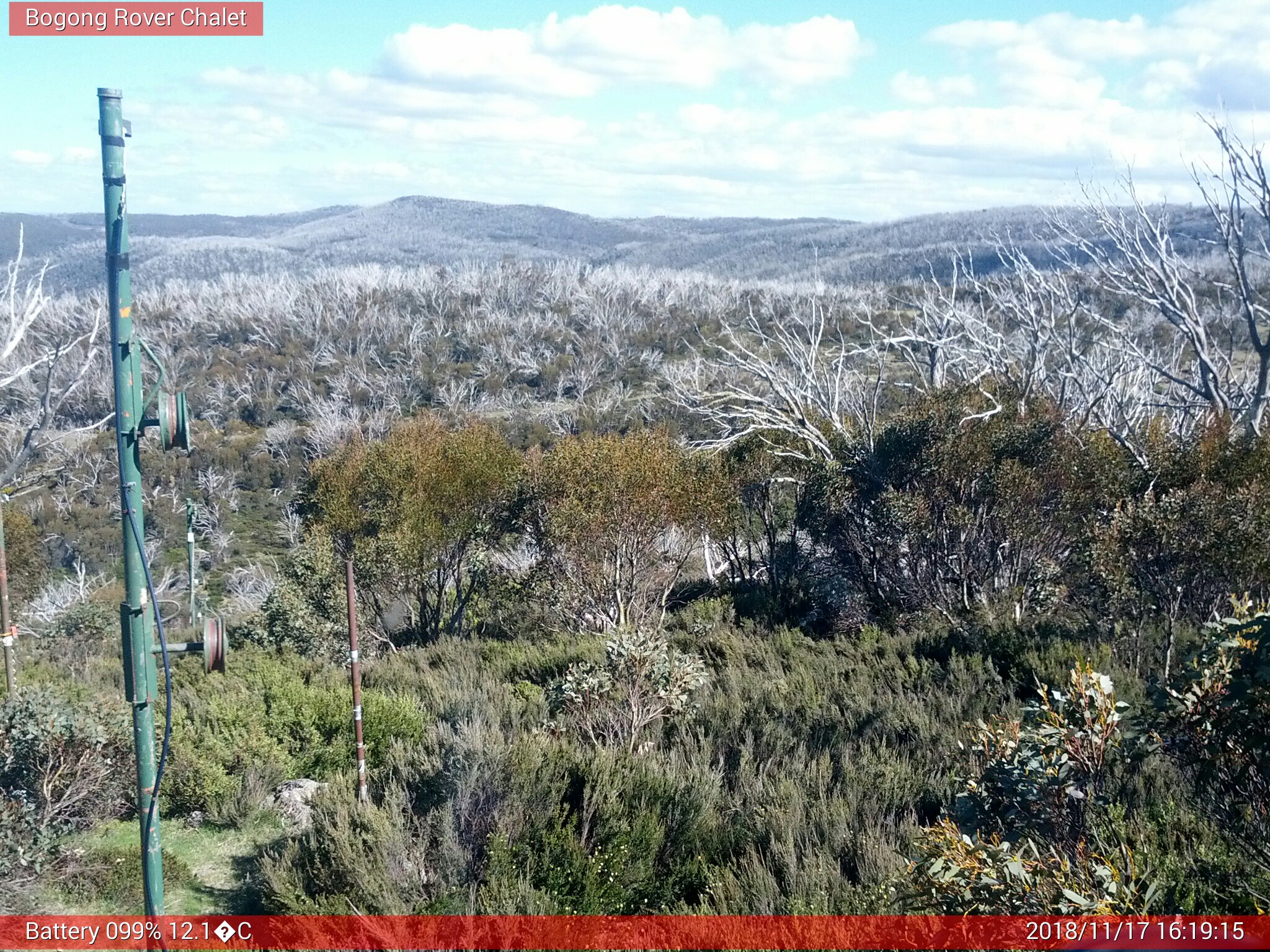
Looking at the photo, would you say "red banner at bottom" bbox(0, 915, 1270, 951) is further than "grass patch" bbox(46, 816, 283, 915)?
No

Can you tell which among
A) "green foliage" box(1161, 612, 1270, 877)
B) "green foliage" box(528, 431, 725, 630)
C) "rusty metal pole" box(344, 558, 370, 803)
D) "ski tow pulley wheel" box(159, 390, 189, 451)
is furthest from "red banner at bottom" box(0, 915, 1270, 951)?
"green foliage" box(528, 431, 725, 630)

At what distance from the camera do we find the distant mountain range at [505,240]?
277ft

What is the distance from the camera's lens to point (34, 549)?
727 inches

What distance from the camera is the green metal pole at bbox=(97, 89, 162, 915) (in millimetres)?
3613

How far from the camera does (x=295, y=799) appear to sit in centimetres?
723

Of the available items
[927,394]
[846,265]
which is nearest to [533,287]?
[846,265]

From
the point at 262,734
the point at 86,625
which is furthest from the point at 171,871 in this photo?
the point at 86,625

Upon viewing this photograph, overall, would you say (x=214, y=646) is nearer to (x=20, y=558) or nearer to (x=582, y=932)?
(x=582, y=932)

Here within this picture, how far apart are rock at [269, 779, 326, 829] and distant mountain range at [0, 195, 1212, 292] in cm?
5406

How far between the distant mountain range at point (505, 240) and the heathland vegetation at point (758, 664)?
47.4 metres

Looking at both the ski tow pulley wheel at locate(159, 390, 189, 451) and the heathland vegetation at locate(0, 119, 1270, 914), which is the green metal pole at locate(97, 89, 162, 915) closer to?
the ski tow pulley wheel at locate(159, 390, 189, 451)

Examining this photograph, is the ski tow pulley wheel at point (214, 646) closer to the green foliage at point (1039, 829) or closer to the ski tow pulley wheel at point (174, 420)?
the ski tow pulley wheel at point (174, 420)

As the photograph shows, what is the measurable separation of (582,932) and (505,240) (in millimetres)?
138776

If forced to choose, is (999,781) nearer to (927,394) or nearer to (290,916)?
(290,916)
